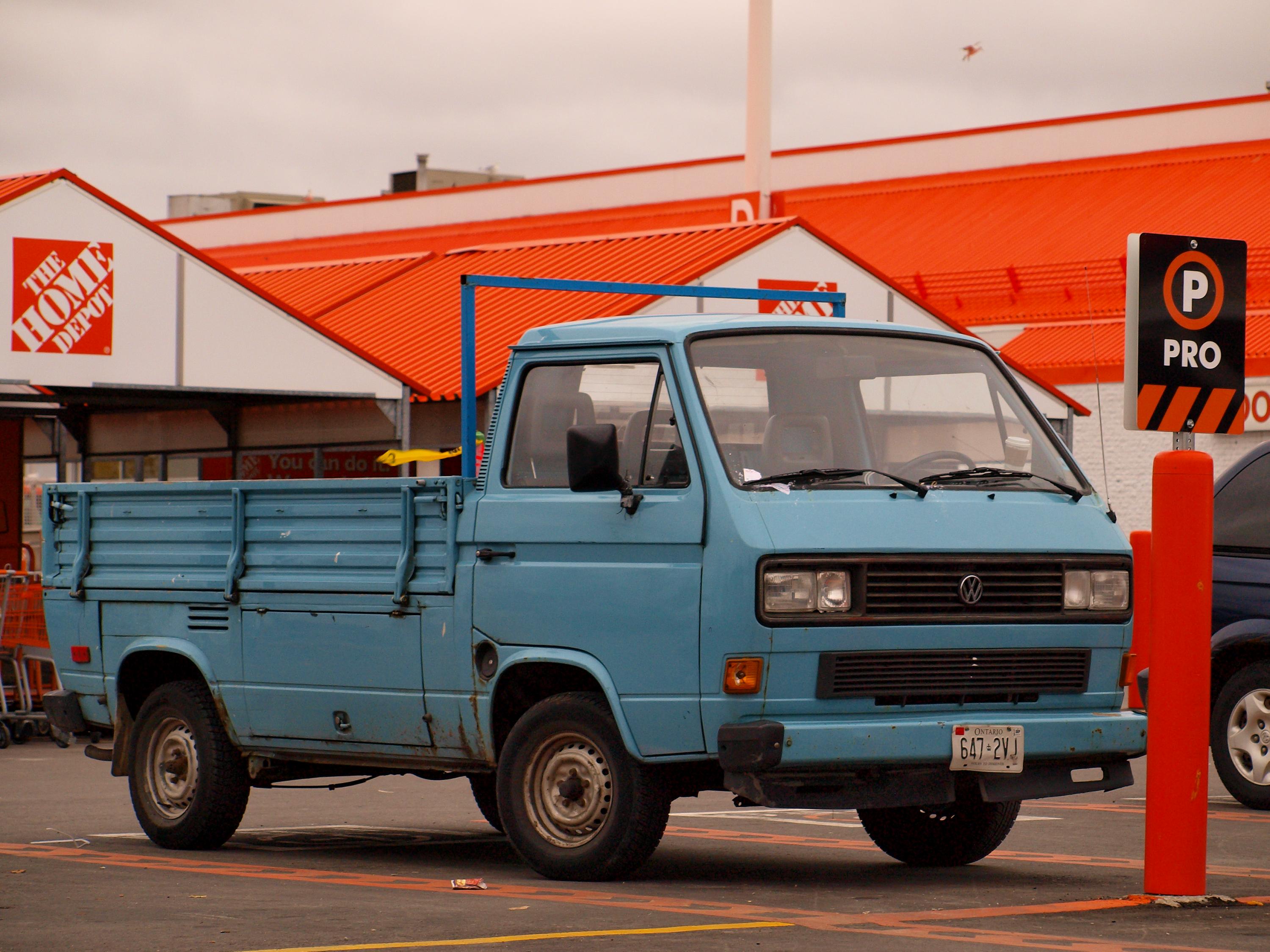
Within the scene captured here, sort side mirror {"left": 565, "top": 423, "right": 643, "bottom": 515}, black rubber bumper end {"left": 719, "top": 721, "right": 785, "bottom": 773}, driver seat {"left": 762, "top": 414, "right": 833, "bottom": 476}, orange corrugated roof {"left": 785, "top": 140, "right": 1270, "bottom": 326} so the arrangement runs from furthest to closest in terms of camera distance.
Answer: orange corrugated roof {"left": 785, "top": 140, "right": 1270, "bottom": 326}
driver seat {"left": 762, "top": 414, "right": 833, "bottom": 476}
side mirror {"left": 565, "top": 423, "right": 643, "bottom": 515}
black rubber bumper end {"left": 719, "top": 721, "right": 785, "bottom": 773}

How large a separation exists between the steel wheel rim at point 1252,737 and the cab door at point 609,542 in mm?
4894

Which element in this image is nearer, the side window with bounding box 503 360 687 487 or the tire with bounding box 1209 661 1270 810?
the side window with bounding box 503 360 687 487

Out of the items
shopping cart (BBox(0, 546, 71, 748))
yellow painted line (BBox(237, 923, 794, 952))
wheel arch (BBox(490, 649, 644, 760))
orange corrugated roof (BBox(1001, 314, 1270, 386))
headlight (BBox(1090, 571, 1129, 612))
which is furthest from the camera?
orange corrugated roof (BBox(1001, 314, 1270, 386))

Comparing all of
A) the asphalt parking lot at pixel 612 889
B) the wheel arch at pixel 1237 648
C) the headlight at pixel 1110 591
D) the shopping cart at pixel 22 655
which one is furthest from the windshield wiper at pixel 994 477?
the shopping cart at pixel 22 655

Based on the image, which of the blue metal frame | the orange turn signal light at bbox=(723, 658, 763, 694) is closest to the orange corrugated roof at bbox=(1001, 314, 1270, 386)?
the blue metal frame

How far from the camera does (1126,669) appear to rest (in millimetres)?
8906

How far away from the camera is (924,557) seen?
8219mm

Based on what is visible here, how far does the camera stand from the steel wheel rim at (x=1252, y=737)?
11969mm

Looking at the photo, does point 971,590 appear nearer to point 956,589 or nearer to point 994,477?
point 956,589

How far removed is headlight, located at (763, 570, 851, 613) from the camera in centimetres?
805

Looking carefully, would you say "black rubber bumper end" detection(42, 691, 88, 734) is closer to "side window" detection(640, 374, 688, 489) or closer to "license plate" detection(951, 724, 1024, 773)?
"side window" detection(640, 374, 688, 489)

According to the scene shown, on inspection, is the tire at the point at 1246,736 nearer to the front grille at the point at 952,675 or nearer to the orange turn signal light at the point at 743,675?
the front grille at the point at 952,675

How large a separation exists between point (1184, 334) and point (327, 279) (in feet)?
73.0

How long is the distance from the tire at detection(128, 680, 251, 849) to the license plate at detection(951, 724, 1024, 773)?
3.73 m
